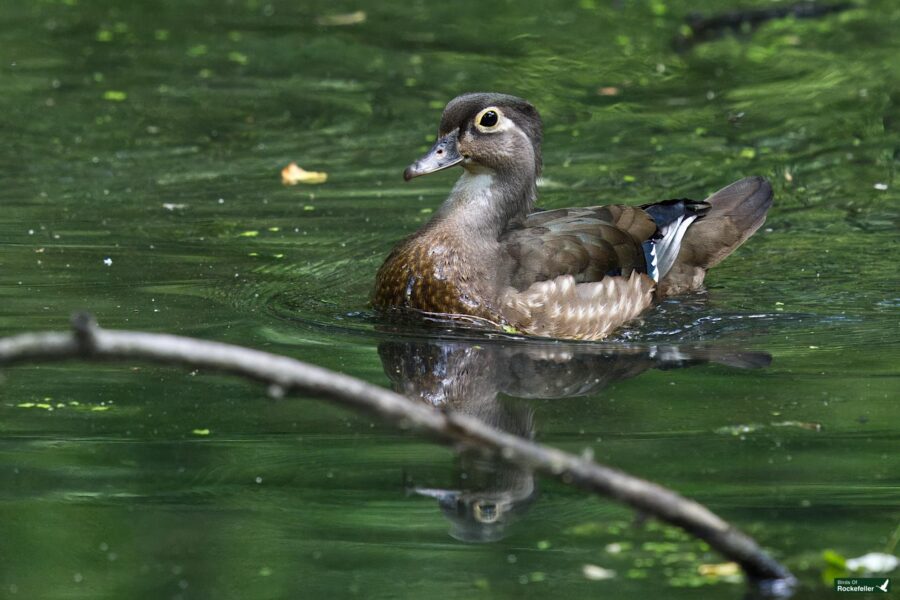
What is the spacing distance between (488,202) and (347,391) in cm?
447

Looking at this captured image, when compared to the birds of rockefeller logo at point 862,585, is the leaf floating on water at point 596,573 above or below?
below

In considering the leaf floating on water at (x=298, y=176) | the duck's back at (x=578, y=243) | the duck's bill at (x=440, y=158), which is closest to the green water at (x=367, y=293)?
the leaf floating on water at (x=298, y=176)

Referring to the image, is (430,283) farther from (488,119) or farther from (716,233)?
(716,233)

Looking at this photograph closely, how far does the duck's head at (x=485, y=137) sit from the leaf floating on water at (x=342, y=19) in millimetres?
6425

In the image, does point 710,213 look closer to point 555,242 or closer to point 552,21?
point 555,242

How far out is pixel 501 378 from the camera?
23.0 feet

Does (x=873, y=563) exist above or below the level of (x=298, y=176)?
below

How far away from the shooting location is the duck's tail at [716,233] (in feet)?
29.6

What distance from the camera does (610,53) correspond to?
13922 millimetres

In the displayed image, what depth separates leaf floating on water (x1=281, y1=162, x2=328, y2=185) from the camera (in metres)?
10.8

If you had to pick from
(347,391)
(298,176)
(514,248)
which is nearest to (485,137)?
(514,248)

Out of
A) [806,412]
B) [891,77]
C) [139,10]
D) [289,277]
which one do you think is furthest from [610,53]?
[806,412]

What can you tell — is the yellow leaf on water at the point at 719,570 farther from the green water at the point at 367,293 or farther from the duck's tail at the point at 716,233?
the duck's tail at the point at 716,233

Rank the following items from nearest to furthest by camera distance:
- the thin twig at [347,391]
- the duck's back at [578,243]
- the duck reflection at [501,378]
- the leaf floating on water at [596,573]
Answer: the thin twig at [347,391]
the leaf floating on water at [596,573]
the duck reflection at [501,378]
the duck's back at [578,243]
